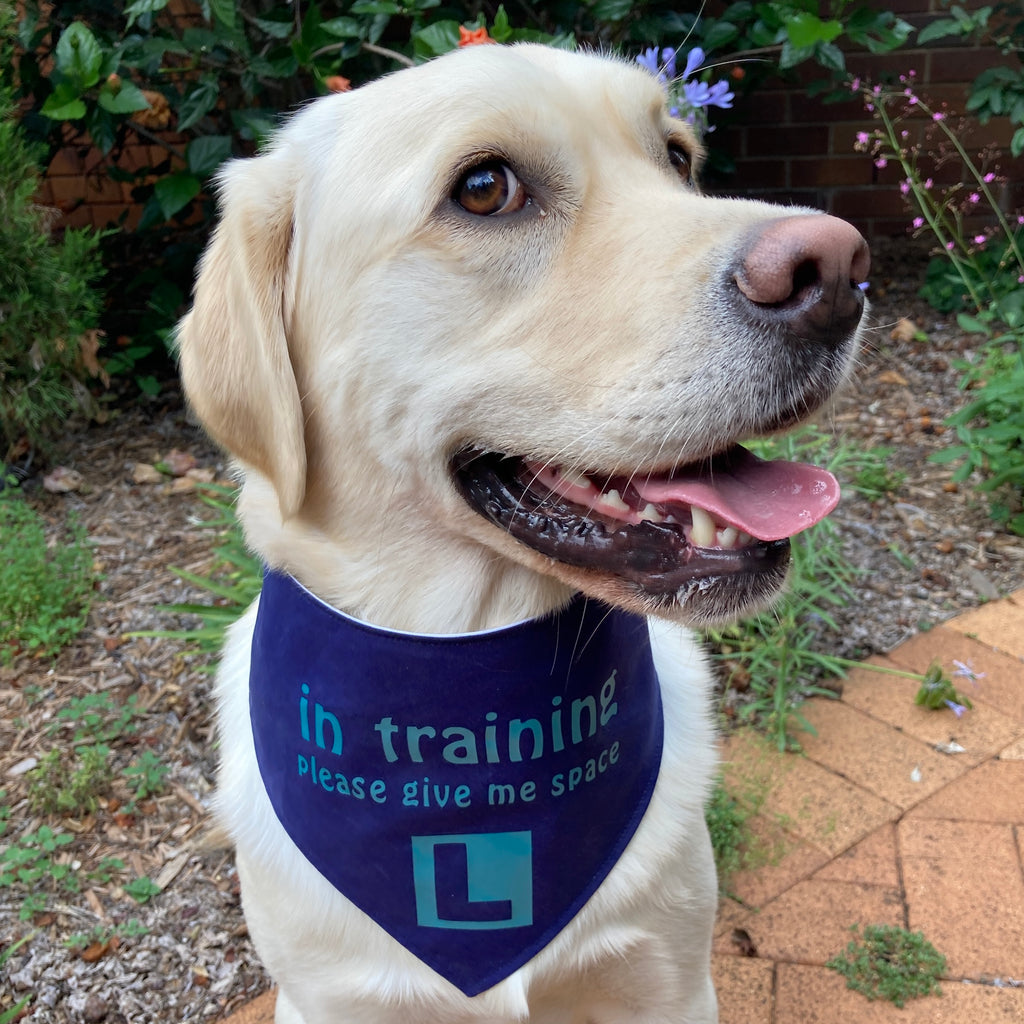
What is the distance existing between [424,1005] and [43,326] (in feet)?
10.2

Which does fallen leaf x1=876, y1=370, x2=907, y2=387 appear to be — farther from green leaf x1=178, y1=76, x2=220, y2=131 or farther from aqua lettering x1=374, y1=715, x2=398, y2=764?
aqua lettering x1=374, y1=715, x2=398, y2=764

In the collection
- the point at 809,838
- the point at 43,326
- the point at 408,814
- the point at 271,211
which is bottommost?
the point at 809,838

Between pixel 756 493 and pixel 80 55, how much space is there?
3.03 meters

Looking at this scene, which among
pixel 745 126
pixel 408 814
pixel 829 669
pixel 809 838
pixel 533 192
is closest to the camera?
pixel 533 192

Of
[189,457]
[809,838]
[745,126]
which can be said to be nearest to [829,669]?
[809,838]

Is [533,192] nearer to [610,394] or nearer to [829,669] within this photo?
[610,394]

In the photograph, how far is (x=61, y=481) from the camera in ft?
12.9

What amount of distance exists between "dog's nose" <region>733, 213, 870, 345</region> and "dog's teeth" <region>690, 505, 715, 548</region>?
0.27m

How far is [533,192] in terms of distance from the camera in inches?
59.7

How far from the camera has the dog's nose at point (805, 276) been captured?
1.19 m

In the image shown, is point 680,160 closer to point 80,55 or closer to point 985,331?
point 985,331

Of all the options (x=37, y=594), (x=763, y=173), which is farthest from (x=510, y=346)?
(x=763, y=173)

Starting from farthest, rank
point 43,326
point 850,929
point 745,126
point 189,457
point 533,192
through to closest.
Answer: point 745,126, point 189,457, point 43,326, point 850,929, point 533,192

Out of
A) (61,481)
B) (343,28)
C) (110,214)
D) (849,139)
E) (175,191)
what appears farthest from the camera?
(849,139)
